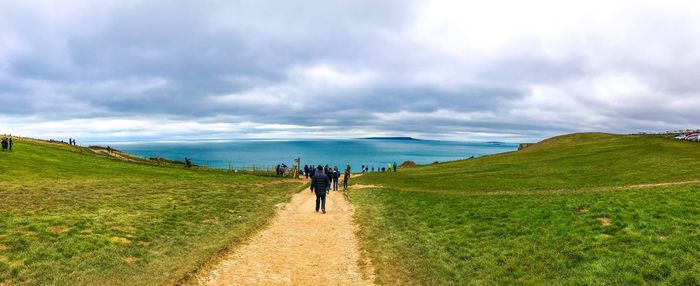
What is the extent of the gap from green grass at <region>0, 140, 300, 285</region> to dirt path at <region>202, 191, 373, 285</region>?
1296mm

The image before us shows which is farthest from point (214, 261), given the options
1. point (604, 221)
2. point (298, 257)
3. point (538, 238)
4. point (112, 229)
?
point (604, 221)

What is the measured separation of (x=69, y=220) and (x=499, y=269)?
19805 mm

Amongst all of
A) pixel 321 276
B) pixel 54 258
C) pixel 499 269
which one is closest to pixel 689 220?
pixel 499 269

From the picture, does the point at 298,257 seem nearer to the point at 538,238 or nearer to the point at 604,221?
the point at 538,238

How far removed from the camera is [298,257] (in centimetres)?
Result: 1562

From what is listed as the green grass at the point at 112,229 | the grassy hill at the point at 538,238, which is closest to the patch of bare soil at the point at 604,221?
the grassy hill at the point at 538,238

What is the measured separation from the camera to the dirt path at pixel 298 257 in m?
13.1

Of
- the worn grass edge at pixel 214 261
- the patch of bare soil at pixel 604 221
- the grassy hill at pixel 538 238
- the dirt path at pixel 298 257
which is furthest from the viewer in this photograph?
the patch of bare soil at pixel 604 221

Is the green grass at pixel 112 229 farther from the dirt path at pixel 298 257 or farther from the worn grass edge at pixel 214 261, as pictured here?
the dirt path at pixel 298 257

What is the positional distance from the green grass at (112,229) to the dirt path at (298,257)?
130 centimetres

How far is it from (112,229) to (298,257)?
9342 millimetres

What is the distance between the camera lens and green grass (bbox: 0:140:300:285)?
12.7 metres

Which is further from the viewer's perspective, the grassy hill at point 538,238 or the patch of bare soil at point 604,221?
the patch of bare soil at point 604,221

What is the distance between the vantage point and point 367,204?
30969 millimetres
